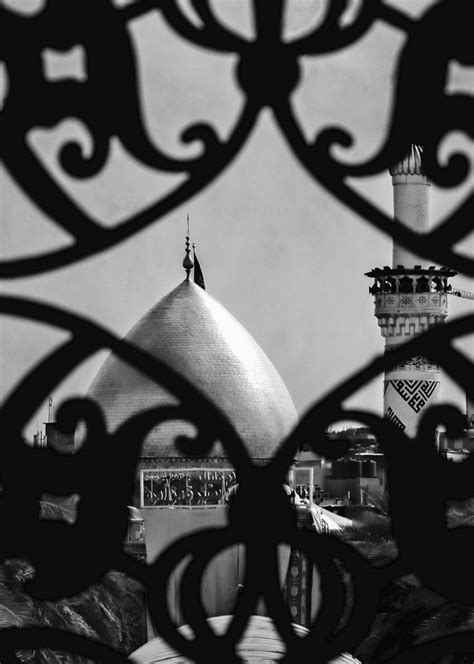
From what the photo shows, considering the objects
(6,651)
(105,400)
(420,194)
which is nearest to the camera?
(6,651)

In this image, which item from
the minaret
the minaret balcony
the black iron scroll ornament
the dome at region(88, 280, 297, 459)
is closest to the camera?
the black iron scroll ornament

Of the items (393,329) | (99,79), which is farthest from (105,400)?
(99,79)

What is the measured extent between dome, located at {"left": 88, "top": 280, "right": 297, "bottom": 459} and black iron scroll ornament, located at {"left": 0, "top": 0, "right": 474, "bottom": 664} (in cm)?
3813

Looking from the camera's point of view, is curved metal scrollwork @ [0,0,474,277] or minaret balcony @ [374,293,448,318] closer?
curved metal scrollwork @ [0,0,474,277]

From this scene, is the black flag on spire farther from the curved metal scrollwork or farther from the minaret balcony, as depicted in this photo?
the curved metal scrollwork

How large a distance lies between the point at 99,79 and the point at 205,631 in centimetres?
45

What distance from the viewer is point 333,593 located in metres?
1.68

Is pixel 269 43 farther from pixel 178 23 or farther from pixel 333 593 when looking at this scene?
pixel 333 593

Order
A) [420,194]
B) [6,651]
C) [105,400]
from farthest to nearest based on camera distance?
1. [105,400]
2. [420,194]
3. [6,651]

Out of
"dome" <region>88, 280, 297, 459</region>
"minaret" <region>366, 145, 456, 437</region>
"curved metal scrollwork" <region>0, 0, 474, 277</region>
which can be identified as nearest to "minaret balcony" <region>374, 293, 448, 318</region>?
"minaret" <region>366, 145, 456, 437</region>

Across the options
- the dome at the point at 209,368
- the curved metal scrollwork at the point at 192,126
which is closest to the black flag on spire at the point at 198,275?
the dome at the point at 209,368

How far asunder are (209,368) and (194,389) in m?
39.3

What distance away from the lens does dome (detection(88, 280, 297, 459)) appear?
40.5 m

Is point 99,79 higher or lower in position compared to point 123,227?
higher
